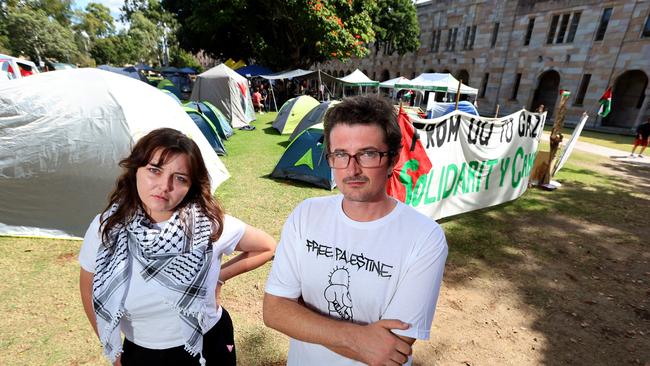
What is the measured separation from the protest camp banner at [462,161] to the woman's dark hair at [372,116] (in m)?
2.36

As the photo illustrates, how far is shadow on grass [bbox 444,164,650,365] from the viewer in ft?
10.5

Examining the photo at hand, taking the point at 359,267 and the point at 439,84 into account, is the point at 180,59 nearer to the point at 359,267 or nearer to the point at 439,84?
the point at 439,84

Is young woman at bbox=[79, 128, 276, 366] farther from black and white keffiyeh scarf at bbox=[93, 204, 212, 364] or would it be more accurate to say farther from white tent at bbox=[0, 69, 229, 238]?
white tent at bbox=[0, 69, 229, 238]

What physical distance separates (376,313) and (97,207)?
4.75m

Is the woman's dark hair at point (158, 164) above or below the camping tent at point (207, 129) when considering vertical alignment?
above

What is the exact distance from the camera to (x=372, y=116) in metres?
1.29

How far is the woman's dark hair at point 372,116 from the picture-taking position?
1.29 meters

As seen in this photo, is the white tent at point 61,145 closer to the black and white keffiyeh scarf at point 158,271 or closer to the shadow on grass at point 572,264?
the black and white keffiyeh scarf at point 158,271

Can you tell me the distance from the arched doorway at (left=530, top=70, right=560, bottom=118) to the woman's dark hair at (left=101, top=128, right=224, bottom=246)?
31.7 metres

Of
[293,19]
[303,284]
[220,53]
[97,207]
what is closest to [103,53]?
[220,53]

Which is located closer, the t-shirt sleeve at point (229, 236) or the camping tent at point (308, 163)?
the t-shirt sleeve at point (229, 236)

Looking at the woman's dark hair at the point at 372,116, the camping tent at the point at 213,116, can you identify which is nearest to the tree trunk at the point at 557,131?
the woman's dark hair at the point at 372,116

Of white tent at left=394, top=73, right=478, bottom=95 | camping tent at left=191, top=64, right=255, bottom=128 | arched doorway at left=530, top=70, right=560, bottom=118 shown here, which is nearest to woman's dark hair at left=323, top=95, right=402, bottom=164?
camping tent at left=191, top=64, right=255, bottom=128

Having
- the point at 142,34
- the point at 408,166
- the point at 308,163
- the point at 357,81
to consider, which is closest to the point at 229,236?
the point at 408,166
